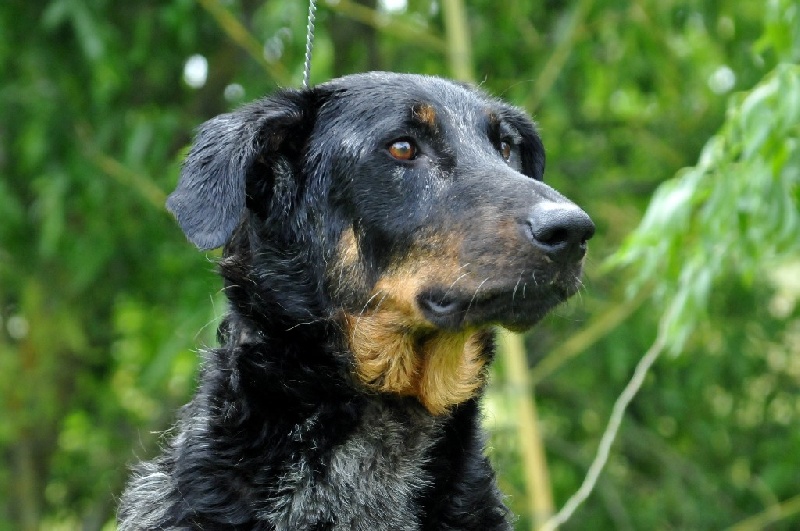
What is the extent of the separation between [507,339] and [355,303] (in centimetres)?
405

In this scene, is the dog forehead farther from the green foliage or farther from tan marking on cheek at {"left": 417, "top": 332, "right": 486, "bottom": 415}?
the green foliage

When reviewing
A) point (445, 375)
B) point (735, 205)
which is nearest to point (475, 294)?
point (445, 375)

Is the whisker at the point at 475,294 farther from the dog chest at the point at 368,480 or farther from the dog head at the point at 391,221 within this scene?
the dog chest at the point at 368,480

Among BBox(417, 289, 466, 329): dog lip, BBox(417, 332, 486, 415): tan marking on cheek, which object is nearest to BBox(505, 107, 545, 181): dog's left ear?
BBox(417, 332, 486, 415): tan marking on cheek

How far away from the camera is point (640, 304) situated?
911 centimetres

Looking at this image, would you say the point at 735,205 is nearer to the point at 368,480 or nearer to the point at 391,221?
the point at 391,221

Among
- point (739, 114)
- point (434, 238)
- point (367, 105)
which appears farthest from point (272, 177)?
point (739, 114)

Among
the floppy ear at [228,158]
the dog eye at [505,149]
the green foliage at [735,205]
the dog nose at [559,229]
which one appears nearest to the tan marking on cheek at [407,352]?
the dog nose at [559,229]

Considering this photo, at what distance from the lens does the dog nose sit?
3.72 metres

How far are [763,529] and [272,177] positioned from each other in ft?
24.0

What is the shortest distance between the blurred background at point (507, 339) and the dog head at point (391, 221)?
360cm

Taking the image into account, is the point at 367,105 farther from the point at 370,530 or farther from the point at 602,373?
the point at 602,373

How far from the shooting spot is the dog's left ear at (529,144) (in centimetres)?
504

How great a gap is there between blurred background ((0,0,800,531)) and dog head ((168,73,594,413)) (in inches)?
142
